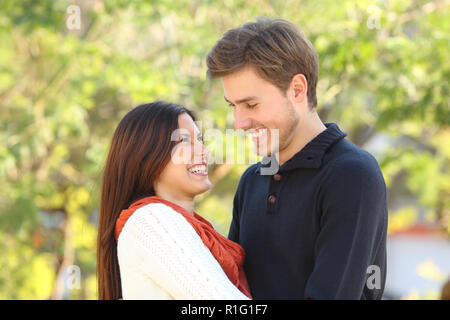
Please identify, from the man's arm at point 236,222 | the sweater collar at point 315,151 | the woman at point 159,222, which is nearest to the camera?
the woman at point 159,222

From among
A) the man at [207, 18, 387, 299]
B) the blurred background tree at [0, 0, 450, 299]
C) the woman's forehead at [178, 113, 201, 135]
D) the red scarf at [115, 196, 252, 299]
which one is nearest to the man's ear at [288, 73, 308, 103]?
the man at [207, 18, 387, 299]

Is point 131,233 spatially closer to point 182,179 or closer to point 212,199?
point 182,179

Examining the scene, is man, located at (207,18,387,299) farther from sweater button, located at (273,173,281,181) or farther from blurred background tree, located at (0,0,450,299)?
blurred background tree, located at (0,0,450,299)

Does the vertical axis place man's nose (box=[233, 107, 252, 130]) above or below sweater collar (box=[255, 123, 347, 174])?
above

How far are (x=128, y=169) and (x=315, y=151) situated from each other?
58cm

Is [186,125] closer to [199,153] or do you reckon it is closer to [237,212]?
[199,153]

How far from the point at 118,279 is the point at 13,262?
4.21 meters

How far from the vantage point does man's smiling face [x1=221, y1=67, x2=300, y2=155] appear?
5.58 ft

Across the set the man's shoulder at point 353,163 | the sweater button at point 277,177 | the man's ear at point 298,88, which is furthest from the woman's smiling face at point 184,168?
the man's shoulder at point 353,163

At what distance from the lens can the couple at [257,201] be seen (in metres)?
1.43

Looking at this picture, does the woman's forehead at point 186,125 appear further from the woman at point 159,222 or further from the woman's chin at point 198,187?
the woman's chin at point 198,187

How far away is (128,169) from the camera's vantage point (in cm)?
176

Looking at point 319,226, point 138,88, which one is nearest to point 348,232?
point 319,226

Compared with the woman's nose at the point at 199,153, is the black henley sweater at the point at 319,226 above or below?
below
